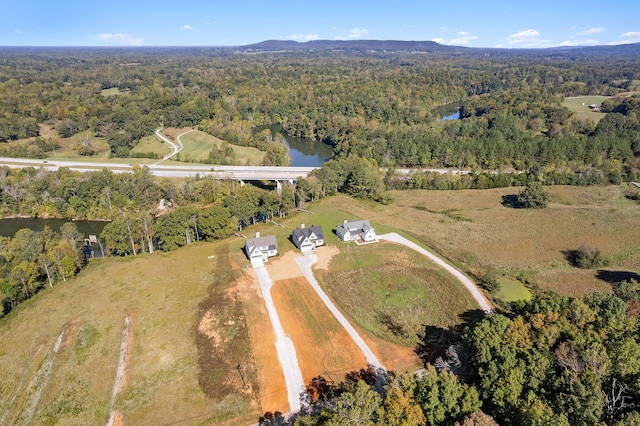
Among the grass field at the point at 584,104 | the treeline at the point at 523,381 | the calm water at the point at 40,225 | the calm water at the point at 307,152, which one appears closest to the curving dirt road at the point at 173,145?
the calm water at the point at 40,225

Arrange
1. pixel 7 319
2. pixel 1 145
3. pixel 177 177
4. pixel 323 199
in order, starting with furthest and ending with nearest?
pixel 1 145 → pixel 177 177 → pixel 323 199 → pixel 7 319

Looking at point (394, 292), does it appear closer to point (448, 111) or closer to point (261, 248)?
point (261, 248)

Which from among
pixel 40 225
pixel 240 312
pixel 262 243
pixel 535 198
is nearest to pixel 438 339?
pixel 240 312

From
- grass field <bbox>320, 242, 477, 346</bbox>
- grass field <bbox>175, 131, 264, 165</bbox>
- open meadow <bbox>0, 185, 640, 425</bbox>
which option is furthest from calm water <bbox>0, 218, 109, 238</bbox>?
grass field <bbox>320, 242, 477, 346</bbox>

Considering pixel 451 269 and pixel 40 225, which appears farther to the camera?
pixel 40 225

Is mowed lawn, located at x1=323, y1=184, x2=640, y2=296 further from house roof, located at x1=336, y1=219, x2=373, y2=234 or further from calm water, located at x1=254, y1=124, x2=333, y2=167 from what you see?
calm water, located at x1=254, y1=124, x2=333, y2=167

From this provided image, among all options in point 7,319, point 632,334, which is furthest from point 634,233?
point 7,319

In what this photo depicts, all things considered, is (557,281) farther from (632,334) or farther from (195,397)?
(195,397)
